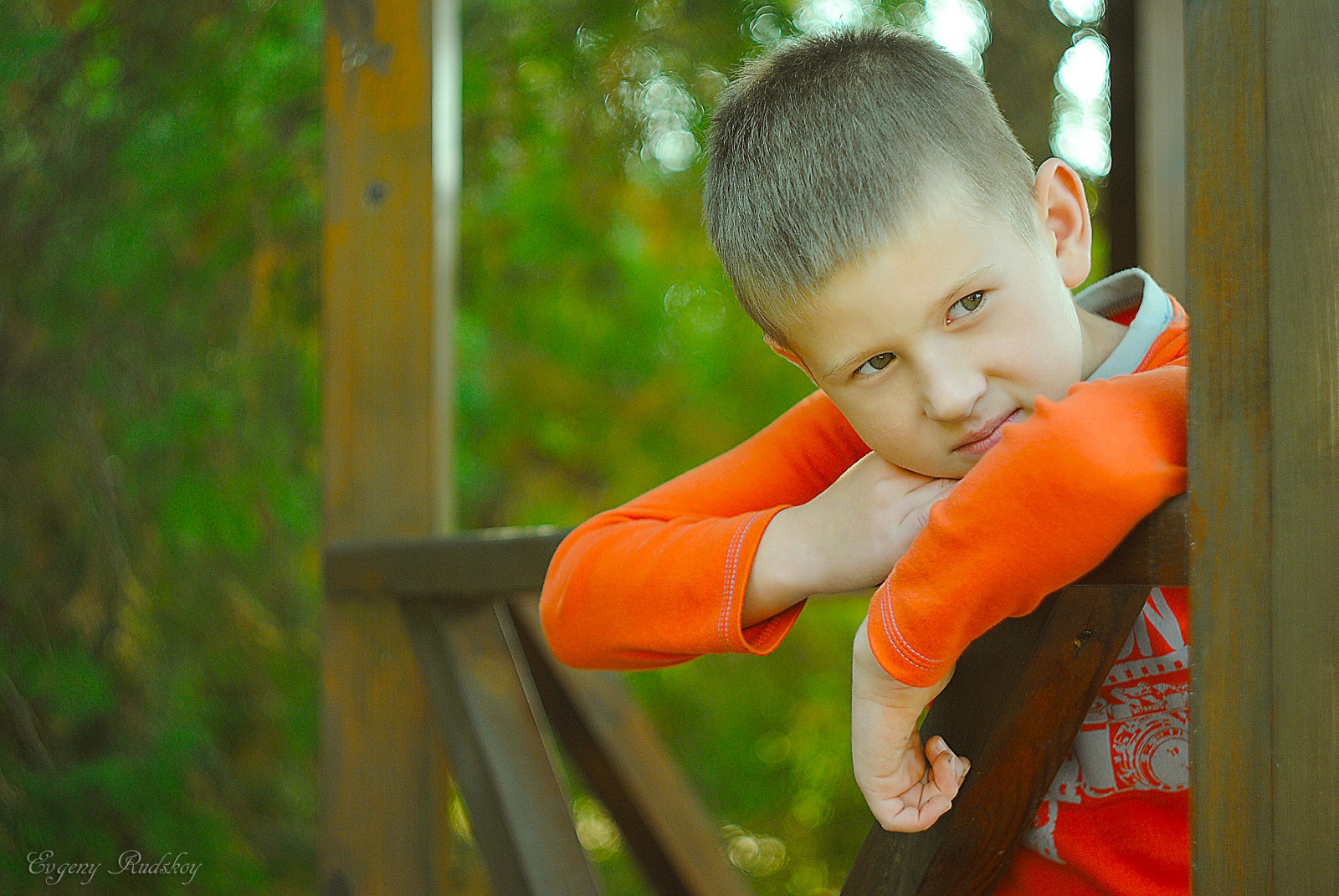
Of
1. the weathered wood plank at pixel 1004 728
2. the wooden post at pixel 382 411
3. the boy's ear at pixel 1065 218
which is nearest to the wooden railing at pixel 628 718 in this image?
the weathered wood plank at pixel 1004 728

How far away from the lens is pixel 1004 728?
86cm

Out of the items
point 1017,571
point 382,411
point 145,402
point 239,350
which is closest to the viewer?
point 1017,571

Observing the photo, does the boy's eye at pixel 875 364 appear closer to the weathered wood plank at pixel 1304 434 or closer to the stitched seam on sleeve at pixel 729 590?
the stitched seam on sleeve at pixel 729 590

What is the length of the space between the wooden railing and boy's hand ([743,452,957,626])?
0.34 feet

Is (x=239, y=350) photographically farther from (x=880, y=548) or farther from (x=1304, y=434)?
(x=1304, y=434)

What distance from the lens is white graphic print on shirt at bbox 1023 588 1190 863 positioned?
0.92 meters

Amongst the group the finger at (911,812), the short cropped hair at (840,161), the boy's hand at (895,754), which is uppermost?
the short cropped hair at (840,161)

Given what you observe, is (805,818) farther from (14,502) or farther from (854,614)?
Result: (14,502)

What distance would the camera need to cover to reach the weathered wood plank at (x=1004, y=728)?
815 millimetres

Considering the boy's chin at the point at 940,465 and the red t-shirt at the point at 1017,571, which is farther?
the boy's chin at the point at 940,465

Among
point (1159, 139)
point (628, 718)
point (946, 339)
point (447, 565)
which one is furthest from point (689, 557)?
point (1159, 139)

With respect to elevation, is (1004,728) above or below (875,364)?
below

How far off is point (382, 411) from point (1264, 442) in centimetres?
153

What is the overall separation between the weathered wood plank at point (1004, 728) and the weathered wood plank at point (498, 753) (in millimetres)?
648
